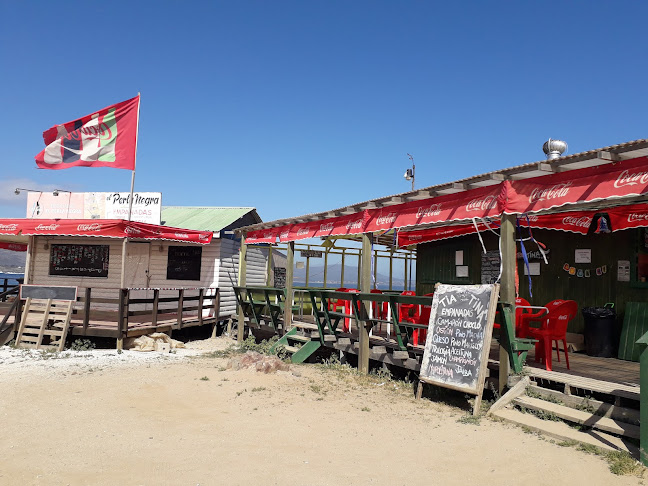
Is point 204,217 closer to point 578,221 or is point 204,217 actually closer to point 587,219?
point 578,221

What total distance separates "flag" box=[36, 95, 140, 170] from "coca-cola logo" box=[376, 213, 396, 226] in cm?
665

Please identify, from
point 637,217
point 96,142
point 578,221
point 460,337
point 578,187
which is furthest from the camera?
point 96,142

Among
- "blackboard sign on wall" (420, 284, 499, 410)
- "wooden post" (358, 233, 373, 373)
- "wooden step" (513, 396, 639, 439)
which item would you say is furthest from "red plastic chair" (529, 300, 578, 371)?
"wooden post" (358, 233, 373, 373)

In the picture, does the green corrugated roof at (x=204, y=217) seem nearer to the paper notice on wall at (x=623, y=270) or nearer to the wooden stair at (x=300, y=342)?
the wooden stair at (x=300, y=342)

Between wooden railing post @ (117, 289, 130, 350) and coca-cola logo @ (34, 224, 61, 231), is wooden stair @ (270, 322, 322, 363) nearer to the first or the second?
wooden railing post @ (117, 289, 130, 350)

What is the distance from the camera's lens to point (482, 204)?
6.83 metres

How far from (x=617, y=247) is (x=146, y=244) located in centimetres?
1160

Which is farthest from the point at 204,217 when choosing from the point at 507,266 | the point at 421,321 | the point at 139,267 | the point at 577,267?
the point at 507,266

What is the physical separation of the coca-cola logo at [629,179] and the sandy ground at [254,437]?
265cm

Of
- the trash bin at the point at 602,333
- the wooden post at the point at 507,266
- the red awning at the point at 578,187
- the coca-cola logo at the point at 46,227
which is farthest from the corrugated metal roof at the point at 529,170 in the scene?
the coca-cola logo at the point at 46,227

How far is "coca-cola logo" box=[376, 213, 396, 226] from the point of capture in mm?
8586

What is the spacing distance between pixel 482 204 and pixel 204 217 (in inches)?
422

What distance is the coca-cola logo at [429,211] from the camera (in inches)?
301

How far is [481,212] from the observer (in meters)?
6.81
